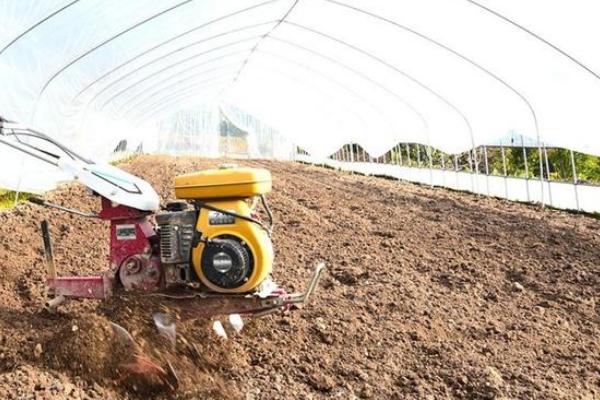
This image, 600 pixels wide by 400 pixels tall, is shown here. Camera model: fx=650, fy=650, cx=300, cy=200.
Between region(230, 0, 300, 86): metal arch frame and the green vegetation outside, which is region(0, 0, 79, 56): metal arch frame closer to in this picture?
the green vegetation outside

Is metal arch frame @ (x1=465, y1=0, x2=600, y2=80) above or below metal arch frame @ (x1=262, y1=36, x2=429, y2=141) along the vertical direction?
below

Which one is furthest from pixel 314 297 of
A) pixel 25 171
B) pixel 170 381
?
pixel 25 171

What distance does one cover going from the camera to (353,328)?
4074mm

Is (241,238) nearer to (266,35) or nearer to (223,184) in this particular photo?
(223,184)

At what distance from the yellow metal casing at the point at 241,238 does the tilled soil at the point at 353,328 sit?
1.15 feet

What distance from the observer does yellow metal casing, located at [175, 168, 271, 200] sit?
3.42 m

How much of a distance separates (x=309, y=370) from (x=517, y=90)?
8.13 metres

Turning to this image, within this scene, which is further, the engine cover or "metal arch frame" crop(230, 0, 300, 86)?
"metal arch frame" crop(230, 0, 300, 86)

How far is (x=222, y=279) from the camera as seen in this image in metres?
3.38

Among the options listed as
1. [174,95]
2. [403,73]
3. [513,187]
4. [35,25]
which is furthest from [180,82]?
[35,25]

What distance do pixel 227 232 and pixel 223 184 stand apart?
25cm

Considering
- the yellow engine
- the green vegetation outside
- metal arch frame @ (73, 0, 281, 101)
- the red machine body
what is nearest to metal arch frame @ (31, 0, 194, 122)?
the green vegetation outside

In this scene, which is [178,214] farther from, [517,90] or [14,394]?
[517,90]

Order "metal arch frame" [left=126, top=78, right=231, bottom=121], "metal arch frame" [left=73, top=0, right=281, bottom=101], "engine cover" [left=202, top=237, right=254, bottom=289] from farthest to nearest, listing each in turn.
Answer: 1. "metal arch frame" [left=126, top=78, right=231, bottom=121]
2. "metal arch frame" [left=73, top=0, right=281, bottom=101]
3. "engine cover" [left=202, top=237, right=254, bottom=289]
